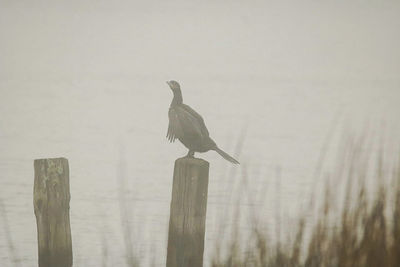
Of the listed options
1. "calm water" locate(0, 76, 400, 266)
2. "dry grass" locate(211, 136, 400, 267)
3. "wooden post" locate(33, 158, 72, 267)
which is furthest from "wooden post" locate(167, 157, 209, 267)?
"calm water" locate(0, 76, 400, 266)

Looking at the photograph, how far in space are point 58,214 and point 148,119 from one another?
246 cm

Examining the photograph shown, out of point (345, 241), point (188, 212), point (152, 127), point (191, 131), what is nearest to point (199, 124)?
point (191, 131)

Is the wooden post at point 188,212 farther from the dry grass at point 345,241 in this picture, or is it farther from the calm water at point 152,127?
the calm water at point 152,127

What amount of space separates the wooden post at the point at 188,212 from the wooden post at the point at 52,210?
0.58m

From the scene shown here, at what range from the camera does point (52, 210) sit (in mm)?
2807

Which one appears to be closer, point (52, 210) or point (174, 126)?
point (52, 210)

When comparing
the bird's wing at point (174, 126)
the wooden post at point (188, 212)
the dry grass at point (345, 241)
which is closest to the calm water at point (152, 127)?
the bird's wing at point (174, 126)

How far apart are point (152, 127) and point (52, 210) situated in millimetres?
2512

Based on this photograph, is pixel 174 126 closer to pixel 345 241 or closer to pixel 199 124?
pixel 199 124

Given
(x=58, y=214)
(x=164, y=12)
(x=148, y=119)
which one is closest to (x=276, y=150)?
(x=148, y=119)

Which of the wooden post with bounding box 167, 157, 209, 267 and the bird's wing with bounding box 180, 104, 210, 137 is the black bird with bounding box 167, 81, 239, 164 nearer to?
the bird's wing with bounding box 180, 104, 210, 137

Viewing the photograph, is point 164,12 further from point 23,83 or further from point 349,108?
point 349,108

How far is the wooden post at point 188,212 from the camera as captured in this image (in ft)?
7.98

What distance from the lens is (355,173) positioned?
3.24 m
